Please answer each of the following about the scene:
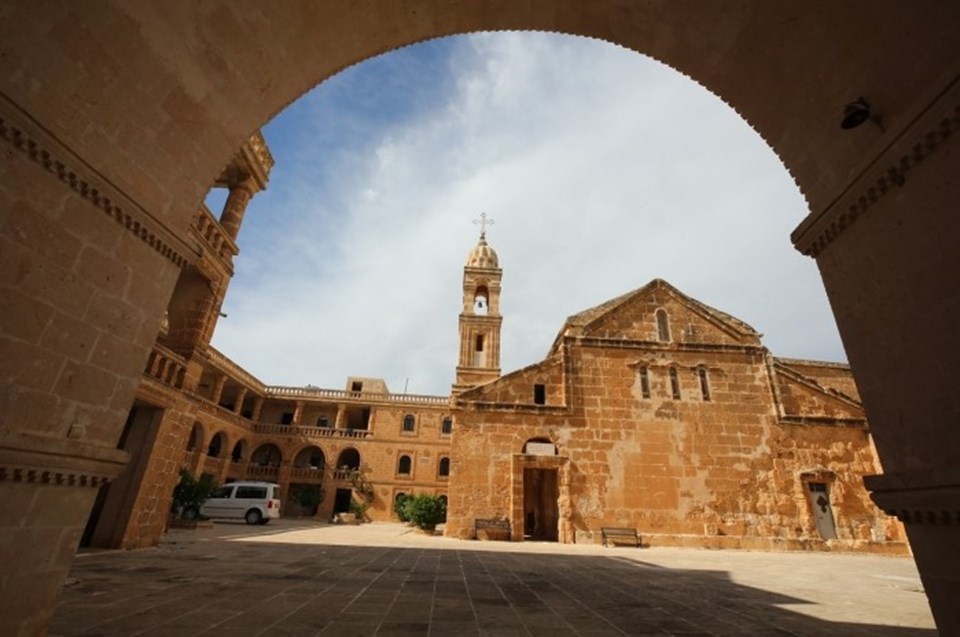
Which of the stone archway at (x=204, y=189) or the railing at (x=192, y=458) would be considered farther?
the railing at (x=192, y=458)

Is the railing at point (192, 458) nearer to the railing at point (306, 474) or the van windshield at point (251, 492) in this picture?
the van windshield at point (251, 492)

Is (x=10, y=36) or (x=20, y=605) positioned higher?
(x=10, y=36)

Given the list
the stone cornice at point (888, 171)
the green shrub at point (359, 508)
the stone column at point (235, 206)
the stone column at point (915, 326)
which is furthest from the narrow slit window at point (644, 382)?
the green shrub at point (359, 508)

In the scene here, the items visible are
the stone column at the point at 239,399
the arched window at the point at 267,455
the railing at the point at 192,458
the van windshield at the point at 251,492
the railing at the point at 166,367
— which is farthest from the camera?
the arched window at the point at 267,455

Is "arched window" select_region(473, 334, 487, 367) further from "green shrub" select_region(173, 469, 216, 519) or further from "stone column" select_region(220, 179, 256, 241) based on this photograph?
"stone column" select_region(220, 179, 256, 241)

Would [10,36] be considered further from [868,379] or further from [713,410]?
[713,410]

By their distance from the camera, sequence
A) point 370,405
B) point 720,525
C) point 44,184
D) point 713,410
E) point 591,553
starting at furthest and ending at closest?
point 370,405
point 713,410
point 720,525
point 591,553
point 44,184

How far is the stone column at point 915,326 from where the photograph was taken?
109 inches

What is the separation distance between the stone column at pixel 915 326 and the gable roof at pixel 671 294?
1361 centimetres

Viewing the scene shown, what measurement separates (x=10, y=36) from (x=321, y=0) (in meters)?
2.44

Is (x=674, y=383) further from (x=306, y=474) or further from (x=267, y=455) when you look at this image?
(x=267, y=455)

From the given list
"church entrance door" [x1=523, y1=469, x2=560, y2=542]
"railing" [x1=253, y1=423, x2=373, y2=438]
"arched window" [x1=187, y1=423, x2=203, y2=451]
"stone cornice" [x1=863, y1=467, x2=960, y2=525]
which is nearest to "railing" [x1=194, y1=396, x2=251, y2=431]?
"arched window" [x1=187, y1=423, x2=203, y2=451]

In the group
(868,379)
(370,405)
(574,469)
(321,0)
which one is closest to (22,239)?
(321,0)

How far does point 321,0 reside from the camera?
4207mm
